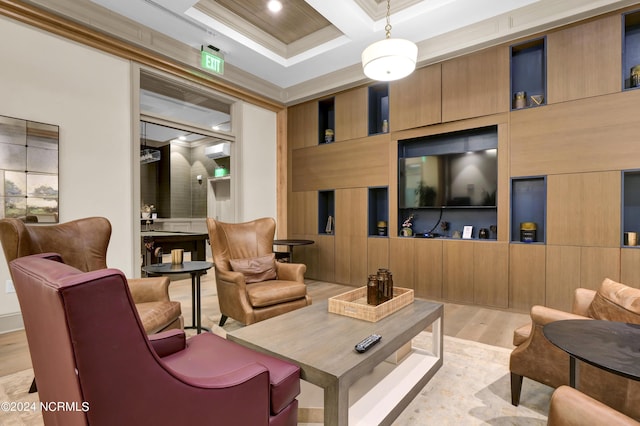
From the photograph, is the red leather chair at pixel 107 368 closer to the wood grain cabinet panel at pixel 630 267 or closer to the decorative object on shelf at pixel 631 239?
the wood grain cabinet panel at pixel 630 267

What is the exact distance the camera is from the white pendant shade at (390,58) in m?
2.62

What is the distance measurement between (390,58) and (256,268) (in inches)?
92.3

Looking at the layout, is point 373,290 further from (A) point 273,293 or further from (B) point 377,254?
(B) point 377,254

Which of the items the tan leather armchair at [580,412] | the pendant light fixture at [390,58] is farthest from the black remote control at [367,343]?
the pendant light fixture at [390,58]

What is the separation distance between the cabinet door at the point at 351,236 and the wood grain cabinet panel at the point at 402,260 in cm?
47

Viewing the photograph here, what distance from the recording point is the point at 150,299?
254cm

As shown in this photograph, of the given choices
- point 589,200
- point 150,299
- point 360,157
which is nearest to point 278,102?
point 360,157

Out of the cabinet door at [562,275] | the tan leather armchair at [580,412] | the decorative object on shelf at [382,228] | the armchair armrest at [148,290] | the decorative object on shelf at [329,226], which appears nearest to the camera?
the tan leather armchair at [580,412]

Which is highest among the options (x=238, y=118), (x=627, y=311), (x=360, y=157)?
(x=238, y=118)

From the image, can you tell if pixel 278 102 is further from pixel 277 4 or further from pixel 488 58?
pixel 488 58

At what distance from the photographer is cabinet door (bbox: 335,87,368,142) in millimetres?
5055

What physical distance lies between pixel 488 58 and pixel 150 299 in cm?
446

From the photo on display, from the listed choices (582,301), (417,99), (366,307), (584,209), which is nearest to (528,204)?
(584,209)

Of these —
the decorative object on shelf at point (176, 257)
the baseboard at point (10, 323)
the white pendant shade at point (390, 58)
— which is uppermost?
the white pendant shade at point (390, 58)
